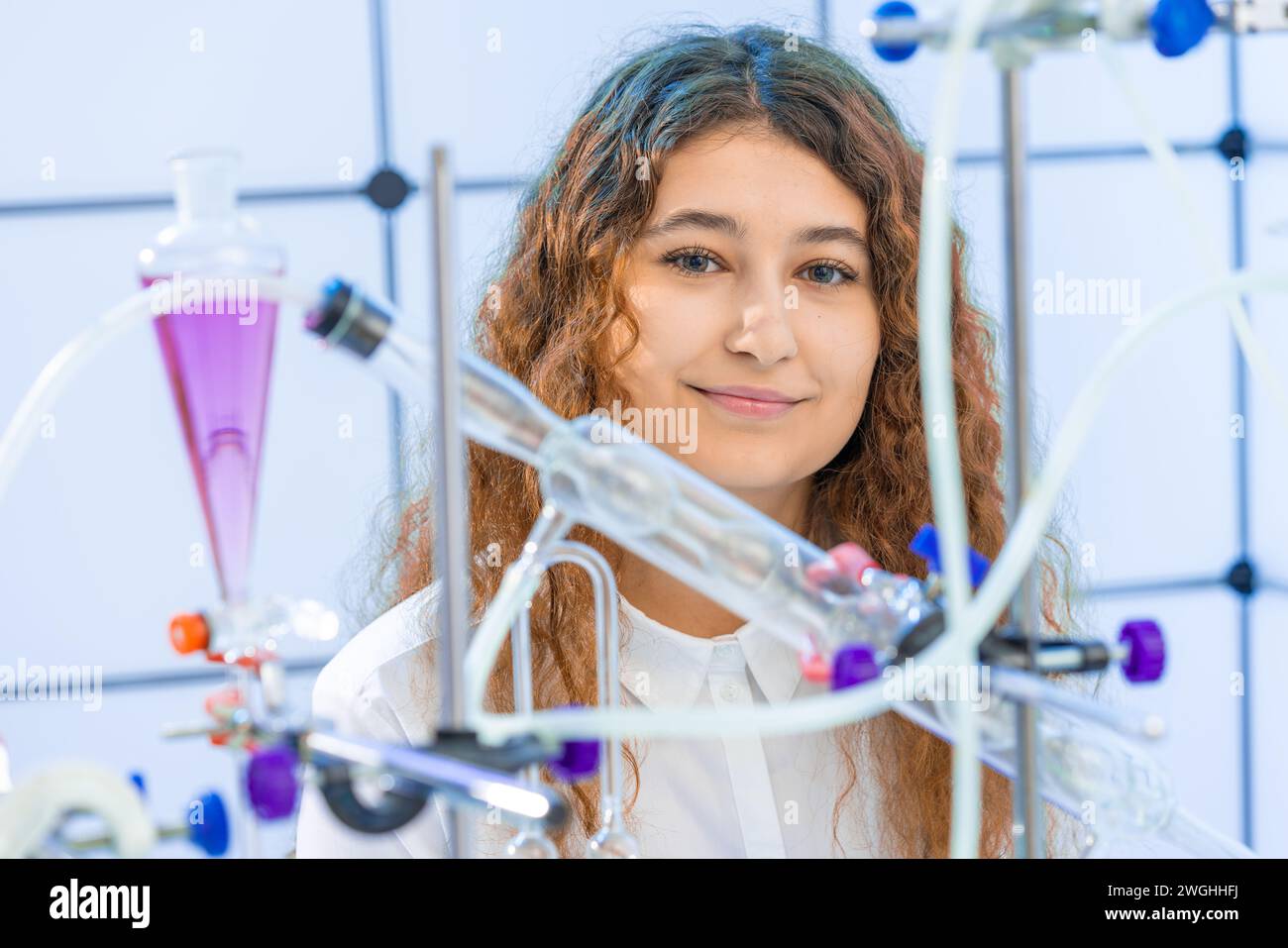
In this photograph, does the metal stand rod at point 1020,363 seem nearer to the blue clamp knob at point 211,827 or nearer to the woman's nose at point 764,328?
the blue clamp knob at point 211,827

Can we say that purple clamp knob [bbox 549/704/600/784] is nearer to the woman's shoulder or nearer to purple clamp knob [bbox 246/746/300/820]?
purple clamp knob [bbox 246/746/300/820]

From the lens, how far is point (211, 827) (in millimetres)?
657

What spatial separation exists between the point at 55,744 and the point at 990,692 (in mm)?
1862

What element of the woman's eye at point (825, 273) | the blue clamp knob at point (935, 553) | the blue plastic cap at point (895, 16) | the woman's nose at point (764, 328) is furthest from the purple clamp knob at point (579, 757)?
the woman's eye at point (825, 273)

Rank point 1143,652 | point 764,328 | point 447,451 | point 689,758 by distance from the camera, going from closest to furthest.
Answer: point 447,451 < point 1143,652 < point 764,328 < point 689,758

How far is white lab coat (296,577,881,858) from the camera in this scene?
1.28m

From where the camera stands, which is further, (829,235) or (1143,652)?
(829,235)

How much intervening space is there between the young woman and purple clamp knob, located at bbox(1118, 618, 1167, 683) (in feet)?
1.85

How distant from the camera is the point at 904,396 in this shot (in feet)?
4.69

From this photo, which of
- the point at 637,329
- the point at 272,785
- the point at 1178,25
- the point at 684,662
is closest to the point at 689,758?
the point at 684,662

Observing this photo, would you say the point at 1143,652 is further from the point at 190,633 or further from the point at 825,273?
the point at 825,273

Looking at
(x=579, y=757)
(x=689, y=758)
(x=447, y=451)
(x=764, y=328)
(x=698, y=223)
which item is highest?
(x=698, y=223)

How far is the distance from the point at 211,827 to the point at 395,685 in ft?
2.25
